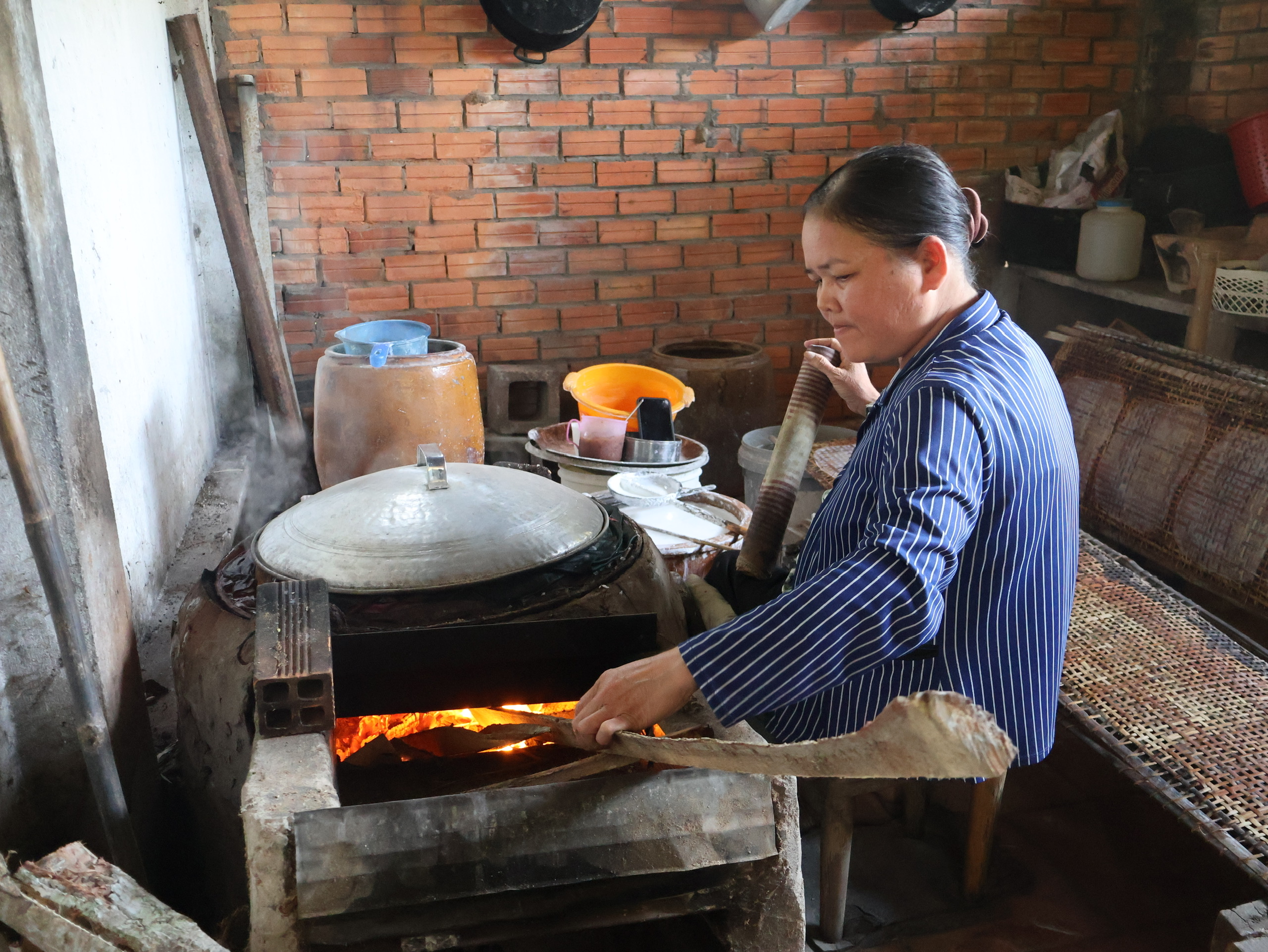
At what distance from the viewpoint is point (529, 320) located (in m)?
4.91

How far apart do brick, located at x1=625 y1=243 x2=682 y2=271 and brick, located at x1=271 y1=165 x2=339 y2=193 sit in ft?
4.66

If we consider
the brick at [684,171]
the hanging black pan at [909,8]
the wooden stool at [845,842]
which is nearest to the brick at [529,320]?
the brick at [684,171]

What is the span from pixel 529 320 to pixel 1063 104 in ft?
9.77

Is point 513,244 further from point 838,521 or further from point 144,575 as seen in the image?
point 838,521

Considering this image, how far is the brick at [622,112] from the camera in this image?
4.71 metres

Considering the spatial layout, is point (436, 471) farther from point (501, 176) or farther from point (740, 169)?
point (740, 169)

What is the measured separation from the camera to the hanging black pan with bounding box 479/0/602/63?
4.23 meters

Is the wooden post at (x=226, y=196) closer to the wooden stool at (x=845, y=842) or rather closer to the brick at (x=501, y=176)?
the brick at (x=501, y=176)

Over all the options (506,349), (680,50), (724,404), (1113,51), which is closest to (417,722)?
(724,404)

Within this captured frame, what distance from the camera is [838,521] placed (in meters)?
1.70

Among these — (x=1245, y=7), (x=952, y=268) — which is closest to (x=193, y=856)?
(x=952, y=268)

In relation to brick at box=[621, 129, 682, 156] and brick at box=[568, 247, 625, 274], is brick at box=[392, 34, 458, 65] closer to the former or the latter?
brick at box=[621, 129, 682, 156]

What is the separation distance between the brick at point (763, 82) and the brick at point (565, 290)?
1.17 metres

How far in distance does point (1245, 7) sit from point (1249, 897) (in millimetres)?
3993
